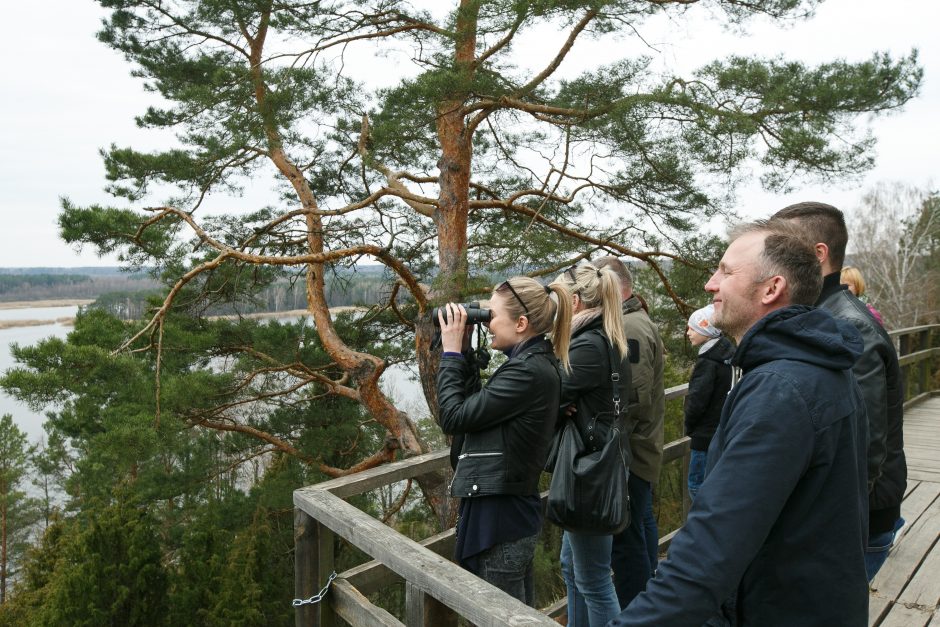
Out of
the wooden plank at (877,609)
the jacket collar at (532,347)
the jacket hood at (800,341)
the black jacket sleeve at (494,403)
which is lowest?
the wooden plank at (877,609)

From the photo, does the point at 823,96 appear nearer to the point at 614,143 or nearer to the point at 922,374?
the point at 614,143

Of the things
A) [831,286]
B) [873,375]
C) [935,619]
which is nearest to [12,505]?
[935,619]

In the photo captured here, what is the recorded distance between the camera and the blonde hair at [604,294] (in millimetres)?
2072

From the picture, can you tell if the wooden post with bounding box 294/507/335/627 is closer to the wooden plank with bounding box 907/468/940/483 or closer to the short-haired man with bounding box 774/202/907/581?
the short-haired man with bounding box 774/202/907/581

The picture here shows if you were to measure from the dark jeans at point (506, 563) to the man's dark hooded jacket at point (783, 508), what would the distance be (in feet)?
2.93

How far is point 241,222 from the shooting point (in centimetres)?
834

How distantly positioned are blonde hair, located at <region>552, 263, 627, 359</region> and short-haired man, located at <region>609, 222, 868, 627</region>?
100 cm

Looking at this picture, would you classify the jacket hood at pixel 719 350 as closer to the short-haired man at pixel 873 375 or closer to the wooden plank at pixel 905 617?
the short-haired man at pixel 873 375

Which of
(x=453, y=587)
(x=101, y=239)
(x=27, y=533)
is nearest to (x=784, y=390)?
(x=453, y=587)

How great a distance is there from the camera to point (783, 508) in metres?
1.01

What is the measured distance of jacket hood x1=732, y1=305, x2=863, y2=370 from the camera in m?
1.01

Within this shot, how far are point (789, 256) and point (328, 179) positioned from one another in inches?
315

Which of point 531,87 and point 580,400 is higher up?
point 531,87

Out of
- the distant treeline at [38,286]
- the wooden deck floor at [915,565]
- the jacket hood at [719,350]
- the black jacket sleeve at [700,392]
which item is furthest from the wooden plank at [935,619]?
the distant treeline at [38,286]
